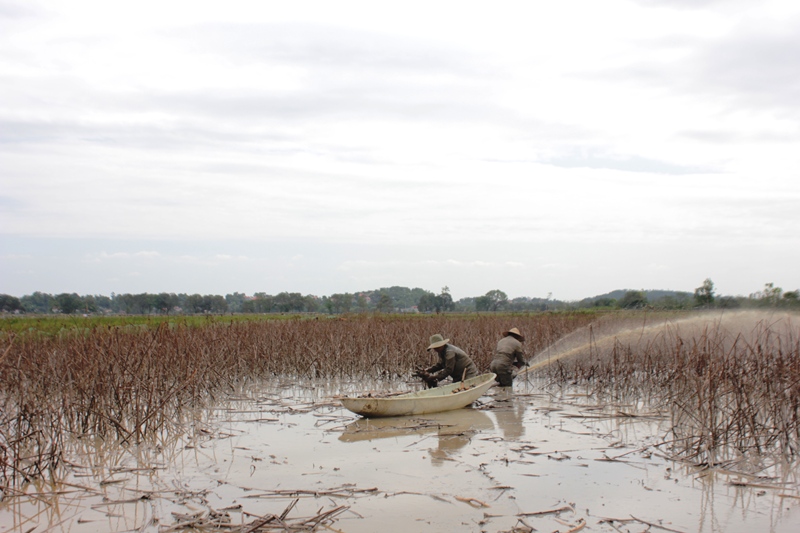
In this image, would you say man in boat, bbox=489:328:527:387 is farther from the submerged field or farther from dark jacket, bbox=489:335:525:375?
the submerged field

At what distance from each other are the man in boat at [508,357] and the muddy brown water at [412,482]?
2.96 meters

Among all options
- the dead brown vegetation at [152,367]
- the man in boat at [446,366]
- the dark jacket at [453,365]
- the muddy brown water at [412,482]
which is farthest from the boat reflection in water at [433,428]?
the dead brown vegetation at [152,367]

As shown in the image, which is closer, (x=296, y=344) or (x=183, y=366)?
(x=183, y=366)

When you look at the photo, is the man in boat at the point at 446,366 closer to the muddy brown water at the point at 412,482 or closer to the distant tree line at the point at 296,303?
the muddy brown water at the point at 412,482

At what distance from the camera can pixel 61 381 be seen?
7387 millimetres

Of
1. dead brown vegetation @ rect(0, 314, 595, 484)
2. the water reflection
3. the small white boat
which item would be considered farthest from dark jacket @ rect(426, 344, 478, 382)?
dead brown vegetation @ rect(0, 314, 595, 484)

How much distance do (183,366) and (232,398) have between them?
189cm

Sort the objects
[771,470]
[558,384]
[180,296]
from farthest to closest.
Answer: [180,296] → [558,384] → [771,470]

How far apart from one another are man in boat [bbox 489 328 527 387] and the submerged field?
2.39 ft

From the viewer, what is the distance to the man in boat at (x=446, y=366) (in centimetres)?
1081

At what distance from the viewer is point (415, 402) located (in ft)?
30.2

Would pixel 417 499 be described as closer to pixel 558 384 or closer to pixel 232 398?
pixel 232 398

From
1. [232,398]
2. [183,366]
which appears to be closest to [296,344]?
[232,398]

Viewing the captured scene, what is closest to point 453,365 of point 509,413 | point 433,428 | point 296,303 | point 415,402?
point 509,413
